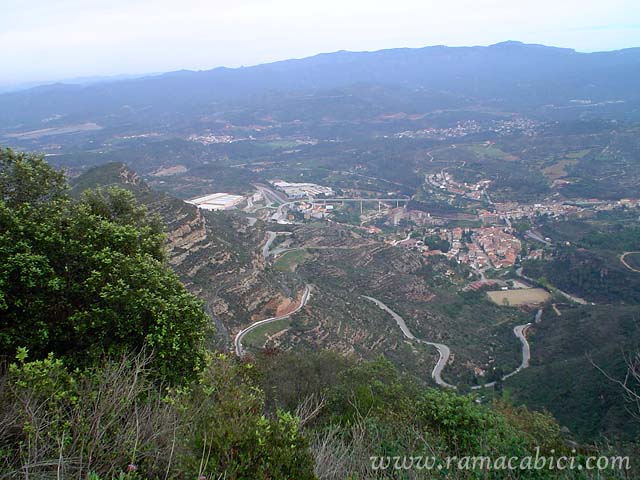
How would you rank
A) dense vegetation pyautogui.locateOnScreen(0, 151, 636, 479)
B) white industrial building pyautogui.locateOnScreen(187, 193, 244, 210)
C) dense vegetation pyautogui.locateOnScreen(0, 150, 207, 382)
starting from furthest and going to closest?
white industrial building pyautogui.locateOnScreen(187, 193, 244, 210), dense vegetation pyautogui.locateOnScreen(0, 150, 207, 382), dense vegetation pyautogui.locateOnScreen(0, 151, 636, 479)

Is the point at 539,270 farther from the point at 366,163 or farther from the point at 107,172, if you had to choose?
the point at 366,163

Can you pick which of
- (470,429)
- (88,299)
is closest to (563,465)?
(470,429)

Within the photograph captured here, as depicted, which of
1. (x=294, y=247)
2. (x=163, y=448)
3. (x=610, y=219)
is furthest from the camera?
(x=610, y=219)

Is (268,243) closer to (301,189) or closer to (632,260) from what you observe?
(632,260)

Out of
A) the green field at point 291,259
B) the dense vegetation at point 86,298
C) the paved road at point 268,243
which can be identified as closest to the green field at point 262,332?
the green field at point 291,259

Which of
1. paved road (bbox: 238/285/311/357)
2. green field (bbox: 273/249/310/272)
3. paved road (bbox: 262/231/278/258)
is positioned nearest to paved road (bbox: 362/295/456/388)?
green field (bbox: 273/249/310/272)

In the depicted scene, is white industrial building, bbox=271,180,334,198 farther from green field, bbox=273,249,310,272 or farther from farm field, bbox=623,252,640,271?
farm field, bbox=623,252,640,271

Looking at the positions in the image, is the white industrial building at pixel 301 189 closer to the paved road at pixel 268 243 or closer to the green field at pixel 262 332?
the paved road at pixel 268 243
